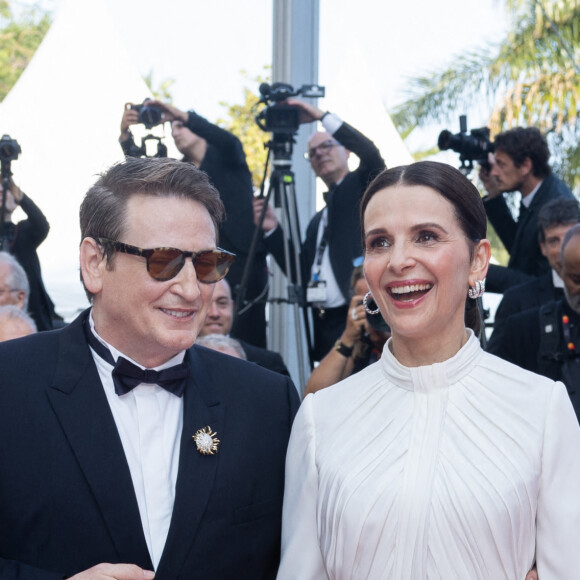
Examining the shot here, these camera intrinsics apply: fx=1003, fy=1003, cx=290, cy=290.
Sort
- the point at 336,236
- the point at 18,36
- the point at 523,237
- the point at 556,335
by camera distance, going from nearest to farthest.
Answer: the point at 556,335 → the point at 336,236 → the point at 523,237 → the point at 18,36

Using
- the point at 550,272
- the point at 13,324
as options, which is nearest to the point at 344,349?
the point at 550,272

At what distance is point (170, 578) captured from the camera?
230 centimetres

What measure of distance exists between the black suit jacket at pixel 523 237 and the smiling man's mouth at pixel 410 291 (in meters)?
3.16

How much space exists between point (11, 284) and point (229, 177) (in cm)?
141

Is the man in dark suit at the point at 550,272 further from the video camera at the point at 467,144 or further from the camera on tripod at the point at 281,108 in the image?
the camera on tripod at the point at 281,108

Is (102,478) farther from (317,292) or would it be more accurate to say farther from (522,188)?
(522,188)

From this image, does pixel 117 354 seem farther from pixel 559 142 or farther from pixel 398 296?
pixel 559 142

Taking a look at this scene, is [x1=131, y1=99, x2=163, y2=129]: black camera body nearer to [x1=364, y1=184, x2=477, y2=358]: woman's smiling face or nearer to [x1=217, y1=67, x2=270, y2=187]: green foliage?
[x1=364, y1=184, x2=477, y2=358]: woman's smiling face

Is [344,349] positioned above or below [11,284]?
below

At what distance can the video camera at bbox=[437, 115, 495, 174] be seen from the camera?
565 cm

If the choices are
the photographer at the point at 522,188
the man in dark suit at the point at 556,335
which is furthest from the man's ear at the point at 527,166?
the man in dark suit at the point at 556,335

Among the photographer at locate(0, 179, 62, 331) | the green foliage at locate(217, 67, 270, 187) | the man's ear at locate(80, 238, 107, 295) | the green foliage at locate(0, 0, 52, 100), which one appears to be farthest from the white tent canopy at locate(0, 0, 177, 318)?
the green foliage at locate(0, 0, 52, 100)

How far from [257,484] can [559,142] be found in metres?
12.3

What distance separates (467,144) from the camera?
5.69 meters
